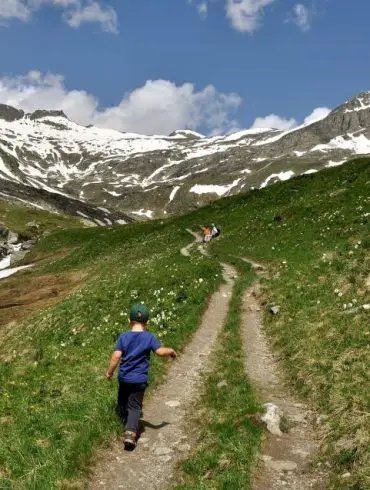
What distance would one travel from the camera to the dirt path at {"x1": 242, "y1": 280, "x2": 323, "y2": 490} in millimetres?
9898

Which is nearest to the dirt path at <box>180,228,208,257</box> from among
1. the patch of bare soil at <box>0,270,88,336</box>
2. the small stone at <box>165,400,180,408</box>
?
the patch of bare soil at <box>0,270,88,336</box>

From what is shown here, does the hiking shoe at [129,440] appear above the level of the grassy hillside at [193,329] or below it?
below

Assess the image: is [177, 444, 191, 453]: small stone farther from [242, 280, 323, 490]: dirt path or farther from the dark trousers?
[242, 280, 323, 490]: dirt path

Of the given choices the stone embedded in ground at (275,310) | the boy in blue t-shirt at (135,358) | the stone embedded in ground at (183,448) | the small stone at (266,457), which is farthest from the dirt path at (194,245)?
the small stone at (266,457)

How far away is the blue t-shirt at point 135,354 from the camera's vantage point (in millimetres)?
12039

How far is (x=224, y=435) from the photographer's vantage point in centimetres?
1152

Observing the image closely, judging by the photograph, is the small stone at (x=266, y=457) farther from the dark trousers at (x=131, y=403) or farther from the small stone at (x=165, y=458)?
the dark trousers at (x=131, y=403)

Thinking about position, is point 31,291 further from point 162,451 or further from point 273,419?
point 273,419

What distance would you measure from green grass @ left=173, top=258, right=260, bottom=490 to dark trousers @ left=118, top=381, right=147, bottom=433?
1.57 m

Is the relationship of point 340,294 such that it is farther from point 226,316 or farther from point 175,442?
point 175,442

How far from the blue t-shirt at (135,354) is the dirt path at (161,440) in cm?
152

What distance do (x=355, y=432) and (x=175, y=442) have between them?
13.6 feet

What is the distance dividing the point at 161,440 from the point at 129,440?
1.05 meters

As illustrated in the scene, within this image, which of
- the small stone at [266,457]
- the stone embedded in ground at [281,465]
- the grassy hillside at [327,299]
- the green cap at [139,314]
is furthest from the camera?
the green cap at [139,314]
